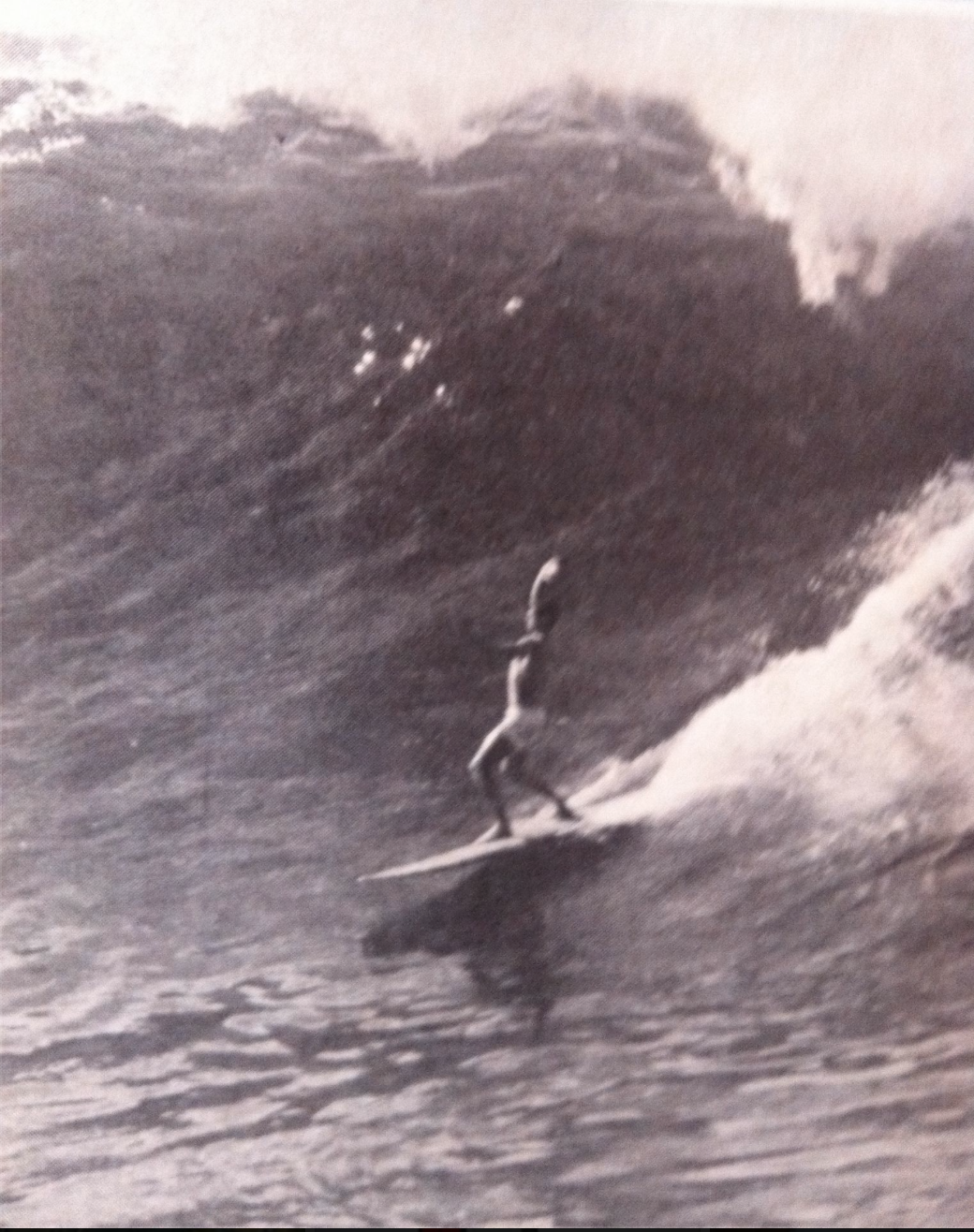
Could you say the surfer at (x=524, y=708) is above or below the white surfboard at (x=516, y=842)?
above

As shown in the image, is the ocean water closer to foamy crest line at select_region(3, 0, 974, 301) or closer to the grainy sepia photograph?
the grainy sepia photograph

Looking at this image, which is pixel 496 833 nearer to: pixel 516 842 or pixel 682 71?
pixel 516 842

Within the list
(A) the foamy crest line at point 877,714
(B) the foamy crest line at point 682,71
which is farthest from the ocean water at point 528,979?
(B) the foamy crest line at point 682,71

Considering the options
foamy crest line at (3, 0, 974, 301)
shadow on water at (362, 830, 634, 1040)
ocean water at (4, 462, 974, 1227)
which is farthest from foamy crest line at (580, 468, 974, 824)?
foamy crest line at (3, 0, 974, 301)

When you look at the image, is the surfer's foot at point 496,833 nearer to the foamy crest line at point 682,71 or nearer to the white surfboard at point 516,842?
the white surfboard at point 516,842

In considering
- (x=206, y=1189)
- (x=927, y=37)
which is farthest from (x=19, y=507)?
(x=927, y=37)

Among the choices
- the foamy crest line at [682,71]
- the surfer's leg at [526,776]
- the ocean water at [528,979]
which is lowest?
the ocean water at [528,979]
